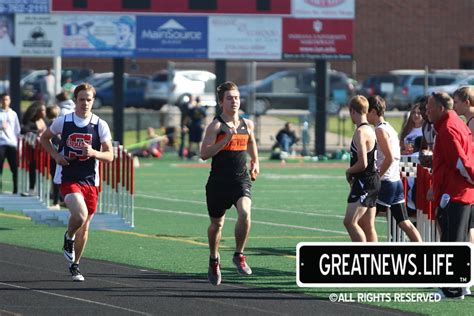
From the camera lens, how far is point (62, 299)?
527 inches

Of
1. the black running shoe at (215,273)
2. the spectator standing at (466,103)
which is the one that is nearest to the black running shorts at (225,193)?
the black running shoe at (215,273)

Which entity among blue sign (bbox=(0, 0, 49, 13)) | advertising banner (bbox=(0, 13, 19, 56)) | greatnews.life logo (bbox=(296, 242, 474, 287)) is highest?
blue sign (bbox=(0, 0, 49, 13))

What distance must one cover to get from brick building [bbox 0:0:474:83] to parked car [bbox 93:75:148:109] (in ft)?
16.4

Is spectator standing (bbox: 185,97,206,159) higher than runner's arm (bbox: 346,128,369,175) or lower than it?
lower

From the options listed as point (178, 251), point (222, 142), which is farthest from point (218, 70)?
point (222, 142)

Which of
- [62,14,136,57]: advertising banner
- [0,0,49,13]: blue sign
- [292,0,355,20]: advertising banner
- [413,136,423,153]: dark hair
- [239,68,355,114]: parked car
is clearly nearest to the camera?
[413,136,423,153]: dark hair

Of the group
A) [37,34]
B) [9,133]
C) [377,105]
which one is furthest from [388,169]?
[37,34]

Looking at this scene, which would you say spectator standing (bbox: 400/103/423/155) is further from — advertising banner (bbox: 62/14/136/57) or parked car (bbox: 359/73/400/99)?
parked car (bbox: 359/73/400/99)

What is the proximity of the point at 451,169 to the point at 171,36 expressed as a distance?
2764 centimetres

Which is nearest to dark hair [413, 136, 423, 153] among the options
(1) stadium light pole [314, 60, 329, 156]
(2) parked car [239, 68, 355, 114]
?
(1) stadium light pole [314, 60, 329, 156]

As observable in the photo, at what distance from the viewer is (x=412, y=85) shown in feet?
171

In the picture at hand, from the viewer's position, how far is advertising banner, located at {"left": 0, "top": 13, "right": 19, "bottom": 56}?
38.9 m

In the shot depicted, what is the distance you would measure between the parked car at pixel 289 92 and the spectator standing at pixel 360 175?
3250cm

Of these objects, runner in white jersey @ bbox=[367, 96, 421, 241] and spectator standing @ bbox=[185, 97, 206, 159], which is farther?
spectator standing @ bbox=[185, 97, 206, 159]
